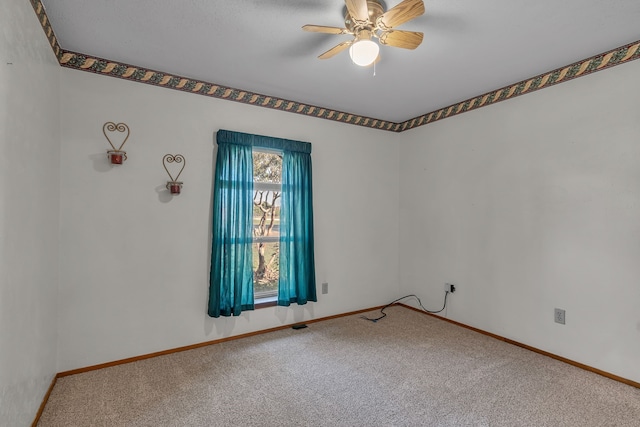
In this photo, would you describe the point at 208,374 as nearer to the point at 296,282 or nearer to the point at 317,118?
the point at 296,282

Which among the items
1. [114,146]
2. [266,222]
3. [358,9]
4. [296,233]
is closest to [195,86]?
[114,146]

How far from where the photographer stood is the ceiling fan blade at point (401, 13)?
168 centimetres

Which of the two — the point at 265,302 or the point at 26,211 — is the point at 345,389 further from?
the point at 26,211

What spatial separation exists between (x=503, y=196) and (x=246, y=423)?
3062 millimetres

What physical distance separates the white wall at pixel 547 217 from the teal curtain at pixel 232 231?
2.29 m

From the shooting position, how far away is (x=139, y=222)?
9.23 ft

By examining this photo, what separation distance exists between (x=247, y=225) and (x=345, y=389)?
1.75 meters

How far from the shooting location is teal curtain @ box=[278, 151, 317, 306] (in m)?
3.54

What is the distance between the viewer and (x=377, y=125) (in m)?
4.34

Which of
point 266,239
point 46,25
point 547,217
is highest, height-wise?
point 46,25

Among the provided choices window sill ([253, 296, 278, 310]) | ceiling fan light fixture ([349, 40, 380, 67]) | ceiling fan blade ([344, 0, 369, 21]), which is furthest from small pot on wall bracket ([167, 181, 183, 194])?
ceiling fan blade ([344, 0, 369, 21])

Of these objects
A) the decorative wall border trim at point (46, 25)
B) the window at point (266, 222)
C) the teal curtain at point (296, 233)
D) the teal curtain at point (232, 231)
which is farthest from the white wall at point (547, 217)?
the decorative wall border trim at point (46, 25)

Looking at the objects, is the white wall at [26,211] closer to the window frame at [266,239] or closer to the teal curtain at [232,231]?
the teal curtain at [232,231]

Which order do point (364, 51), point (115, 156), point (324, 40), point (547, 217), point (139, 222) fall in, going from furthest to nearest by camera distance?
point (547, 217)
point (139, 222)
point (115, 156)
point (324, 40)
point (364, 51)
